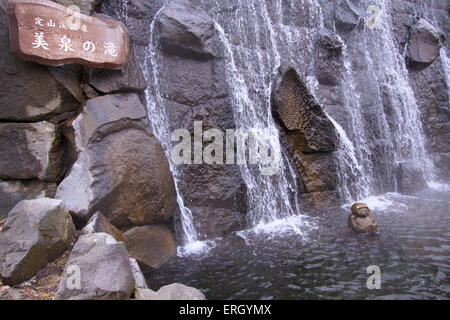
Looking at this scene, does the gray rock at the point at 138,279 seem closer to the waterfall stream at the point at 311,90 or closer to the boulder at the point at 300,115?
the waterfall stream at the point at 311,90

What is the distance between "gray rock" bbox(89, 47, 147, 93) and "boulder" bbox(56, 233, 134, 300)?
304cm

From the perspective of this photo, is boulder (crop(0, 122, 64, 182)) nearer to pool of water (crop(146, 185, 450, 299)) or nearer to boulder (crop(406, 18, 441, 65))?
pool of water (crop(146, 185, 450, 299))

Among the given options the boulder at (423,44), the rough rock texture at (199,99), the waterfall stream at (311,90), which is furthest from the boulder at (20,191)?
the boulder at (423,44)

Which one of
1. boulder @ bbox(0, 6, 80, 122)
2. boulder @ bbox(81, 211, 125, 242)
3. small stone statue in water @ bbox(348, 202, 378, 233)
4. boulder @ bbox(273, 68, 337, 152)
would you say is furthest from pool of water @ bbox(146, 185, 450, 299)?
boulder @ bbox(0, 6, 80, 122)

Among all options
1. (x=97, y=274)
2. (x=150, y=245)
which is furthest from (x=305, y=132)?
(x=97, y=274)

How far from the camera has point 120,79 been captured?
5539mm

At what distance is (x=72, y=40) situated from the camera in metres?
4.84

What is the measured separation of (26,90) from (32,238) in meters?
2.64

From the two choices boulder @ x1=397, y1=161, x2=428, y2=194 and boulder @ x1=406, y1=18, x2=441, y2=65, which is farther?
boulder @ x1=406, y1=18, x2=441, y2=65

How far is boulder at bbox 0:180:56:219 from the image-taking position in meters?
4.56

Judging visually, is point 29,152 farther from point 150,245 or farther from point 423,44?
point 423,44
